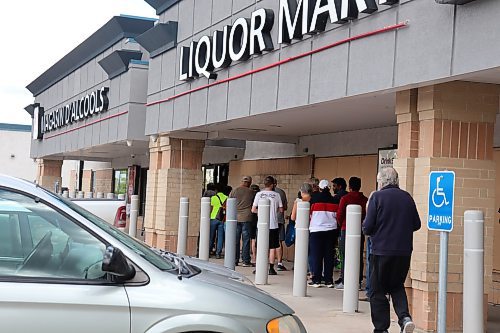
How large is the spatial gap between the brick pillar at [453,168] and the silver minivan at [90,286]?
13.2 feet

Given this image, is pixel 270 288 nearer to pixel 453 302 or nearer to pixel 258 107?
pixel 258 107

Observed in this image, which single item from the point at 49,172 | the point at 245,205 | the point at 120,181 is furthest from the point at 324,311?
the point at 49,172

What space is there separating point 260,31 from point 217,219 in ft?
18.9

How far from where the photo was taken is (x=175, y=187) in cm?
1680

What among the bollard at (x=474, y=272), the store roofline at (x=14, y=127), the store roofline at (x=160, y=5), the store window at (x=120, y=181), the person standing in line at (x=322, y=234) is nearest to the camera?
the bollard at (x=474, y=272)

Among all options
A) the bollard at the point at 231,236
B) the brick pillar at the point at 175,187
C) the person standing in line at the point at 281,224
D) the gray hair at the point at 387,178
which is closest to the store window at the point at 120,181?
the brick pillar at the point at 175,187

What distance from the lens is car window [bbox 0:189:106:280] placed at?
417cm

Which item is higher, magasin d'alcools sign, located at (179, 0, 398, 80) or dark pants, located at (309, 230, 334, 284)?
magasin d'alcools sign, located at (179, 0, 398, 80)

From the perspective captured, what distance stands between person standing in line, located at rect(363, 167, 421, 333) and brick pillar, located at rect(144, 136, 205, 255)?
9.73m

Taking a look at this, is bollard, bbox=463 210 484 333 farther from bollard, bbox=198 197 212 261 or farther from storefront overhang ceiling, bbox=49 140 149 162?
storefront overhang ceiling, bbox=49 140 149 162

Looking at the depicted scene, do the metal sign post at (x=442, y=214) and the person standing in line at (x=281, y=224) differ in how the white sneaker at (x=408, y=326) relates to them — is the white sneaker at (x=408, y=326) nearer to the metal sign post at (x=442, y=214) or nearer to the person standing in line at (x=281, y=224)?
the metal sign post at (x=442, y=214)

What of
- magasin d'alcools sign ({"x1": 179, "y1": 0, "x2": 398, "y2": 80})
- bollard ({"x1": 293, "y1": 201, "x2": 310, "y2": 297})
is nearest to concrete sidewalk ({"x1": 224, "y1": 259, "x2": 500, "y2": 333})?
bollard ({"x1": 293, "y1": 201, "x2": 310, "y2": 297})

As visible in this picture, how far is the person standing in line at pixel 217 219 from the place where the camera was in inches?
634

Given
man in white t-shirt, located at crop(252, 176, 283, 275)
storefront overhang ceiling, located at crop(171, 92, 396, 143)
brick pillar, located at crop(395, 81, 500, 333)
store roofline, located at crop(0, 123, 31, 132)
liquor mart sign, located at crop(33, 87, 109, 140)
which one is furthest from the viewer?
store roofline, located at crop(0, 123, 31, 132)
